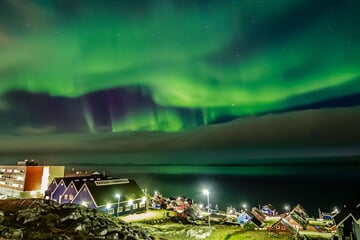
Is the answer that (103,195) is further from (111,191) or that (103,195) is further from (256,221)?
(256,221)

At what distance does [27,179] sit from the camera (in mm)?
92250

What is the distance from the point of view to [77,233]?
3497 centimetres

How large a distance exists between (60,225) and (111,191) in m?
24.9

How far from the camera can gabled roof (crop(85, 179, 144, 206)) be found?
59.7 meters

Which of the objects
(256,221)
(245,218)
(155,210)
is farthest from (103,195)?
(256,221)

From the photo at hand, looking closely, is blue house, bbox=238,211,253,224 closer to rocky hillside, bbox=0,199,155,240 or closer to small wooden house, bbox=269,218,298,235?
small wooden house, bbox=269,218,298,235

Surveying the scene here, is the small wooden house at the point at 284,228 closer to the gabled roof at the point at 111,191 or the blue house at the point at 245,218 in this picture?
the blue house at the point at 245,218

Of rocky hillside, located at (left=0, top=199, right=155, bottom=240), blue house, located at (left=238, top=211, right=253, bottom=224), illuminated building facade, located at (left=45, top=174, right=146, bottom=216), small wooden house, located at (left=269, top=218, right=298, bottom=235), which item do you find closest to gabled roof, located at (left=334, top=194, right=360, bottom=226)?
small wooden house, located at (left=269, top=218, right=298, bottom=235)

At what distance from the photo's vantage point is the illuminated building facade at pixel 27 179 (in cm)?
9181

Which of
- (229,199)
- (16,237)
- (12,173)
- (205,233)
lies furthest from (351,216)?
(229,199)

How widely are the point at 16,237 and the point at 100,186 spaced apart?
3245 cm

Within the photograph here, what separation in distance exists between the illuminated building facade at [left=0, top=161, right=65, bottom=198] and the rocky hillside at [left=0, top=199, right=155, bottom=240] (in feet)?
180

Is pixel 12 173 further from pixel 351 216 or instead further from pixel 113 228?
pixel 351 216

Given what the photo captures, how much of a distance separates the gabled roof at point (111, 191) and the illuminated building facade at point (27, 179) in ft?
136
